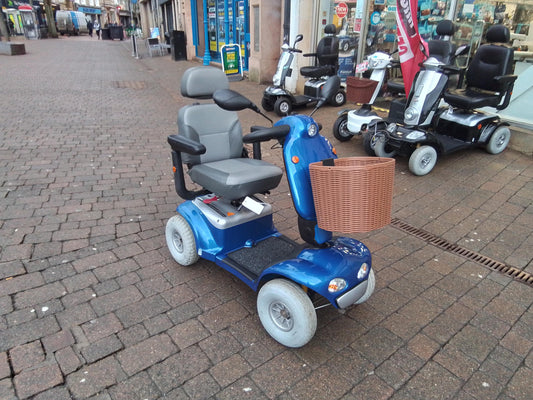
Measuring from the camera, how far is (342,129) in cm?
612

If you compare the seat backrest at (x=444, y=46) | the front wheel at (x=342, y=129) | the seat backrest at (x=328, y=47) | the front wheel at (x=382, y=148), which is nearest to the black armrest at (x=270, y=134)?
the front wheel at (x=382, y=148)

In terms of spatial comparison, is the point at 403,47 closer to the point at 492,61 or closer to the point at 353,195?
the point at 492,61

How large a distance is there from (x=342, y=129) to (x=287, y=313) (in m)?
4.40

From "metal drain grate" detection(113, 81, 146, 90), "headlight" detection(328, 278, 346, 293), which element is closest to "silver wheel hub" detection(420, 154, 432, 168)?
"headlight" detection(328, 278, 346, 293)

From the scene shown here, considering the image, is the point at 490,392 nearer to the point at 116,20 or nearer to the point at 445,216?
the point at 445,216

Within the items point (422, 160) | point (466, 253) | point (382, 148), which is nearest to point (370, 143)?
point (382, 148)

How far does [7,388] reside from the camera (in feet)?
6.59

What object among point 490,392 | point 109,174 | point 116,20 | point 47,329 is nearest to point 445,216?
point 490,392

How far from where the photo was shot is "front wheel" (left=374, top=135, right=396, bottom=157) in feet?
17.2

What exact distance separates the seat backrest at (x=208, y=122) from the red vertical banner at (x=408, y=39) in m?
3.71

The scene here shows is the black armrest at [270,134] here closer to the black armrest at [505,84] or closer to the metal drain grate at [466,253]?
the metal drain grate at [466,253]

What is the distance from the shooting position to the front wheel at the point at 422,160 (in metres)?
4.86

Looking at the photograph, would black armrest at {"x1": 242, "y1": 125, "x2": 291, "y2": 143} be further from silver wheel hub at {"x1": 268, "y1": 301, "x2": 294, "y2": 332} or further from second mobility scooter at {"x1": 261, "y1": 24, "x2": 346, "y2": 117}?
second mobility scooter at {"x1": 261, "y1": 24, "x2": 346, "y2": 117}

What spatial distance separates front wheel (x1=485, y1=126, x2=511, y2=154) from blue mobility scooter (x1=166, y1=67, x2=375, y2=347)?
4130 mm
